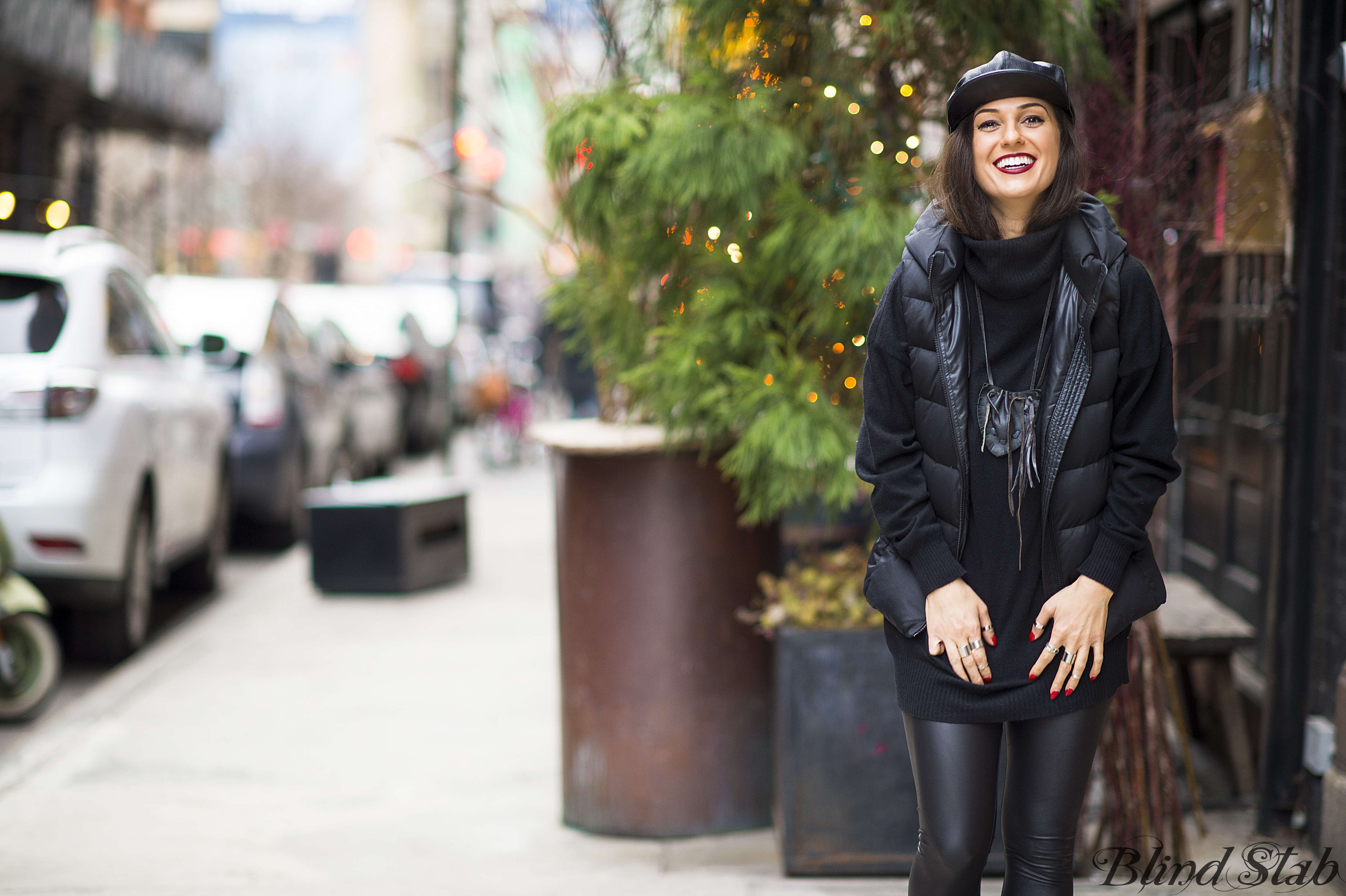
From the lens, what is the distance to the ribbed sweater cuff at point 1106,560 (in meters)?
2.61

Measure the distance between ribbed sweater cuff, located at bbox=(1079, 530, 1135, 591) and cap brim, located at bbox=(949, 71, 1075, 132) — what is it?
79cm

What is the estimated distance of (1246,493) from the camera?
5672mm

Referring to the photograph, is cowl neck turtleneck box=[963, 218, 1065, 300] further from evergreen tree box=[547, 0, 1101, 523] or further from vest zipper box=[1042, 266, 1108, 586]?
evergreen tree box=[547, 0, 1101, 523]

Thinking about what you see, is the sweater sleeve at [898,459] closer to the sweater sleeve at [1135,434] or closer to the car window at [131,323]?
the sweater sleeve at [1135,434]

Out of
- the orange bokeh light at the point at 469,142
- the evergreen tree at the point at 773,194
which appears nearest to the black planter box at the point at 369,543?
the orange bokeh light at the point at 469,142

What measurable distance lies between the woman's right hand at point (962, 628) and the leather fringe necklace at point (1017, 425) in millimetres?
118

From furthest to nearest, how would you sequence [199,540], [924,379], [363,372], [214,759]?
[363,372]
[199,540]
[214,759]
[924,379]

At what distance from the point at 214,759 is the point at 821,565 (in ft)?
8.39

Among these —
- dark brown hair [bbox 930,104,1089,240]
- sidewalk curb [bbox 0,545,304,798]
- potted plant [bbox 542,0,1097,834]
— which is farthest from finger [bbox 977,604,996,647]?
sidewalk curb [bbox 0,545,304,798]

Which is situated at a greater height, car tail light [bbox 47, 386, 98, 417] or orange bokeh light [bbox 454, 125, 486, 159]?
orange bokeh light [bbox 454, 125, 486, 159]

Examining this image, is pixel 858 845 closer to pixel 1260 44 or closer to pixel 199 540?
pixel 1260 44

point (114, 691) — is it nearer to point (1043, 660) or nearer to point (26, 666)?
point (26, 666)

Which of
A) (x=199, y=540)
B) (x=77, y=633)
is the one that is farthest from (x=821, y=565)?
(x=199, y=540)

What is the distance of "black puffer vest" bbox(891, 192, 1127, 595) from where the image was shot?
102 inches
